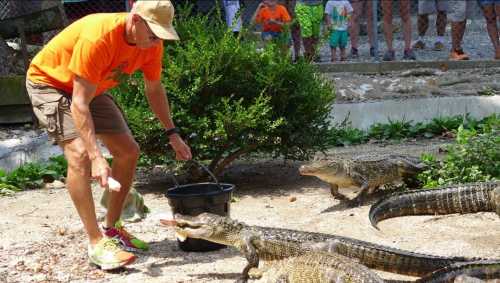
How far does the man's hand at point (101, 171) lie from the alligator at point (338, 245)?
75 cm

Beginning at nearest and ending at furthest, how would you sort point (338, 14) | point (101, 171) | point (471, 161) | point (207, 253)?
point (101, 171), point (207, 253), point (471, 161), point (338, 14)

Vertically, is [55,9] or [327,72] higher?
[55,9]

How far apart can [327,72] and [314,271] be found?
27.1 feet

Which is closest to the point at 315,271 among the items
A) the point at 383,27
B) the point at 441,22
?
the point at 383,27

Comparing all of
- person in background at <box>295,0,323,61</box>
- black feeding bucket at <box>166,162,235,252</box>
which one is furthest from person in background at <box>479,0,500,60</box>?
black feeding bucket at <box>166,162,235,252</box>

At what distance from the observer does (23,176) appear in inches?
304

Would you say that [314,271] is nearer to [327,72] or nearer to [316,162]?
[316,162]

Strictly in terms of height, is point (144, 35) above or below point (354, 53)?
above

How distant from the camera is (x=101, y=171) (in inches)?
173

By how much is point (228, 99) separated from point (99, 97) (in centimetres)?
175

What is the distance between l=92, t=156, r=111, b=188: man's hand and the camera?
4.38 metres

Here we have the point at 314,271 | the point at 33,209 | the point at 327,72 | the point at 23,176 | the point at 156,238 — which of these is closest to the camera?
the point at 314,271

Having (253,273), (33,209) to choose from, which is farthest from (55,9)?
(253,273)

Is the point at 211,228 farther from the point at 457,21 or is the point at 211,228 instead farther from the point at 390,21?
the point at 457,21
